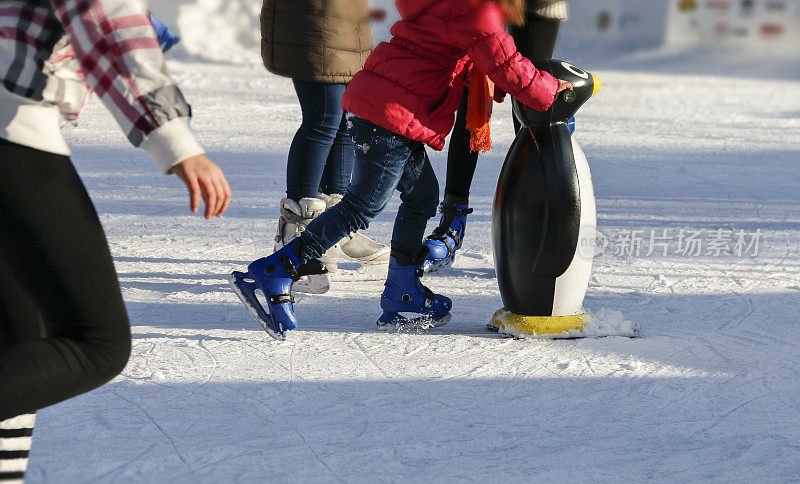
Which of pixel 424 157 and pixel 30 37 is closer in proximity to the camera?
pixel 30 37

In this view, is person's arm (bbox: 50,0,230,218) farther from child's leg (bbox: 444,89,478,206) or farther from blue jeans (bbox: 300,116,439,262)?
child's leg (bbox: 444,89,478,206)

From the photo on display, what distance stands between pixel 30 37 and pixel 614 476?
4.35 feet

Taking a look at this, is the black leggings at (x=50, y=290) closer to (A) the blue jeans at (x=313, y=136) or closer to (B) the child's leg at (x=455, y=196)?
(A) the blue jeans at (x=313, y=136)

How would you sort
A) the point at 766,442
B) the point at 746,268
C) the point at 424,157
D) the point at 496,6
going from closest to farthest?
1. the point at 766,442
2. the point at 496,6
3. the point at 424,157
4. the point at 746,268

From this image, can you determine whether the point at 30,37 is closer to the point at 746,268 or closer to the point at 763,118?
the point at 746,268

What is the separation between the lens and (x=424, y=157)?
263 centimetres

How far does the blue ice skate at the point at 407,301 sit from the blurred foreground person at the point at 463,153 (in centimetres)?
48

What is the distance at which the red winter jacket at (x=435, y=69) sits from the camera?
2299 millimetres

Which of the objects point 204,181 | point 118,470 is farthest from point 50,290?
point 118,470

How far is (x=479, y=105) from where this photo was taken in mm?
2566

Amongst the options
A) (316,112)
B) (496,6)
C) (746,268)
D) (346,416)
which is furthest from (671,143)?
(346,416)

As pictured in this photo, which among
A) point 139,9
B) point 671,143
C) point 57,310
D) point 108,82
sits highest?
point 139,9

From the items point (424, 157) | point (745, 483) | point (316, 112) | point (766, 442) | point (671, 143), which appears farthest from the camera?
point (671, 143)

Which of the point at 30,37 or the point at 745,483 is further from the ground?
the point at 30,37
